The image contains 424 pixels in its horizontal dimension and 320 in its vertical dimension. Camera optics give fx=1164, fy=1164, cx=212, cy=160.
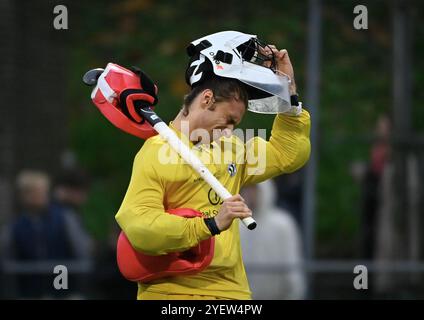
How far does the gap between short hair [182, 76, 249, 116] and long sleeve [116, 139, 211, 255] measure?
371 millimetres

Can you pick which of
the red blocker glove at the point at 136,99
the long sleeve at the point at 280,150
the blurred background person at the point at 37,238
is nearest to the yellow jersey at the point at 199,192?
the long sleeve at the point at 280,150

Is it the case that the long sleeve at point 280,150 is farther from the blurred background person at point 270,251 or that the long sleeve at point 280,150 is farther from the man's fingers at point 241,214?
the blurred background person at point 270,251

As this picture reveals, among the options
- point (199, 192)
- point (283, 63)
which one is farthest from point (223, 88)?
point (199, 192)

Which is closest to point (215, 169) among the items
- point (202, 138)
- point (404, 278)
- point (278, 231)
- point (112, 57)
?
point (202, 138)

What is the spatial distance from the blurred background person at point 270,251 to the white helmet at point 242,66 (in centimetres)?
368

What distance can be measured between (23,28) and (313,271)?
13.7 feet

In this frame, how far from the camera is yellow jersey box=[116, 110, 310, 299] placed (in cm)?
485

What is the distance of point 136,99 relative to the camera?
5180 mm

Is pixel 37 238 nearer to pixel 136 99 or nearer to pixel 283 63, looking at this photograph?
pixel 136 99

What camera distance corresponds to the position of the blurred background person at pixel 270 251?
8.96m

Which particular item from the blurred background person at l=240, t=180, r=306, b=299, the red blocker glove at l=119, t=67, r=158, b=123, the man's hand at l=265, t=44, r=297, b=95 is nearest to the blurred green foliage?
the blurred background person at l=240, t=180, r=306, b=299

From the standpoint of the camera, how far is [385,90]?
34.4 ft

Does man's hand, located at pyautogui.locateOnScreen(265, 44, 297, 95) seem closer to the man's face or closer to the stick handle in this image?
the man's face

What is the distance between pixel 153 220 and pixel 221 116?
562mm
